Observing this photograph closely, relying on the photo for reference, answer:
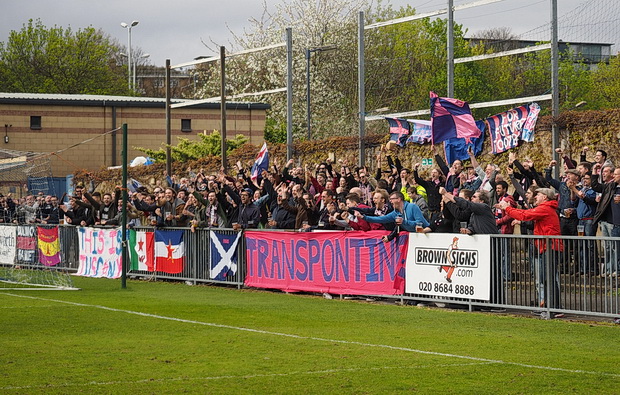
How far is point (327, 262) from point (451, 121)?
513 centimetres

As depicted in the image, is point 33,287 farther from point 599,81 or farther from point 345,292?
point 599,81

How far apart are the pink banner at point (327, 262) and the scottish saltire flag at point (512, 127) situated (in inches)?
251

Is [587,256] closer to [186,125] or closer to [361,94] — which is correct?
[361,94]

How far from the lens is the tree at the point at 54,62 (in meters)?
77.8

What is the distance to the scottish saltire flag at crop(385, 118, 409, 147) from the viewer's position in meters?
26.1

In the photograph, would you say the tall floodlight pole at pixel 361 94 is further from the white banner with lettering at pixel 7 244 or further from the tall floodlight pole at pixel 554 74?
the white banner with lettering at pixel 7 244

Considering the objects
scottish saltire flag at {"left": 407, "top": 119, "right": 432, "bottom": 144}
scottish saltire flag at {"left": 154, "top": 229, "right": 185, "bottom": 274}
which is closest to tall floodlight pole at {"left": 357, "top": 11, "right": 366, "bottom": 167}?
scottish saltire flag at {"left": 407, "top": 119, "right": 432, "bottom": 144}

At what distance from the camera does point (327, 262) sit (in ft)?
59.7

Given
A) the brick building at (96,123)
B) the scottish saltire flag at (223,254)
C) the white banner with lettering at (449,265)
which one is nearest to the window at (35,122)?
the brick building at (96,123)

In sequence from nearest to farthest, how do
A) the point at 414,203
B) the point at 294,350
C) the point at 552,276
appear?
the point at 294,350 → the point at 552,276 → the point at 414,203

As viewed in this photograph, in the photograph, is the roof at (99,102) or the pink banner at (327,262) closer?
the pink banner at (327,262)

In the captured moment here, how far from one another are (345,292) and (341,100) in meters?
38.6

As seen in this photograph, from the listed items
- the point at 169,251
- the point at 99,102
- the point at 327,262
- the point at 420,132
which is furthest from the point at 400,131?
the point at 99,102

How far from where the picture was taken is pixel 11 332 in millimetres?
12859
